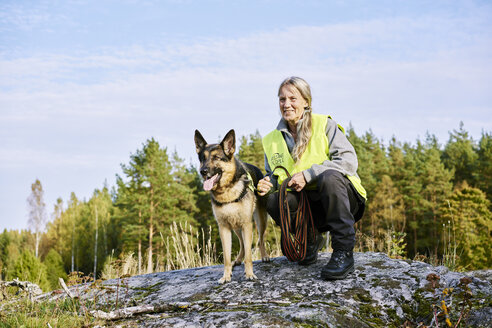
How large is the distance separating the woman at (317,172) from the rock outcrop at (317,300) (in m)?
0.27

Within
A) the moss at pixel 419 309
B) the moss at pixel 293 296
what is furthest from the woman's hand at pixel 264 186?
the moss at pixel 419 309

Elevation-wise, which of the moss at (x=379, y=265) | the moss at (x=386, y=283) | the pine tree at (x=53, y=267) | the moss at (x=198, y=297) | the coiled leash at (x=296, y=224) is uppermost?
the coiled leash at (x=296, y=224)

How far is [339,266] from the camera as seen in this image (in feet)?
12.1

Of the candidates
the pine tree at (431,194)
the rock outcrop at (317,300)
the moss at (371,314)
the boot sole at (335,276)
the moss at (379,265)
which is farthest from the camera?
the pine tree at (431,194)

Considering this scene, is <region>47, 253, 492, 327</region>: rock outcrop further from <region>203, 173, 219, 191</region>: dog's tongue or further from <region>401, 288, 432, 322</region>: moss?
<region>203, 173, 219, 191</region>: dog's tongue

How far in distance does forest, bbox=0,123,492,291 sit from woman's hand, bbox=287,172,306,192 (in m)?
24.6

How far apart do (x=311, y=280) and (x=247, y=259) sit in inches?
28.1

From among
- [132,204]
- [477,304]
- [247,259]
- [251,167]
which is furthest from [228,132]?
[132,204]

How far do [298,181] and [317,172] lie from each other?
218 mm

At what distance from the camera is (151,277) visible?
15.7 ft

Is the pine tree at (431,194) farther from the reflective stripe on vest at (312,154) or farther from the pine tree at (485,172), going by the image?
the reflective stripe on vest at (312,154)

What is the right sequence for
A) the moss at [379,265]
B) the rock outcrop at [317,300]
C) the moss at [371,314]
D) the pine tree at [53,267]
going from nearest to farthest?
1. the rock outcrop at [317,300]
2. the moss at [371,314]
3. the moss at [379,265]
4. the pine tree at [53,267]

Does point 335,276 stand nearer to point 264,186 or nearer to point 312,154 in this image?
point 264,186

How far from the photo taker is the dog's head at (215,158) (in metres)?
4.34
